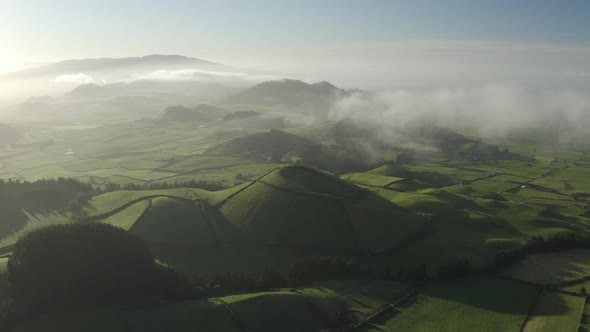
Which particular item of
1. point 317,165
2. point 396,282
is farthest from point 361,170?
point 396,282

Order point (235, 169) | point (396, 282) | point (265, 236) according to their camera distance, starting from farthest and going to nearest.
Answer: point (235, 169)
point (265, 236)
point (396, 282)

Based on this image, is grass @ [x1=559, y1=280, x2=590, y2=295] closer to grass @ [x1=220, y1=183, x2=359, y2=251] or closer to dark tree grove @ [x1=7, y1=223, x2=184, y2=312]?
grass @ [x1=220, y1=183, x2=359, y2=251]

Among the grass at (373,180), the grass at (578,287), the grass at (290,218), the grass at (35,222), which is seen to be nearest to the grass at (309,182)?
the grass at (290,218)

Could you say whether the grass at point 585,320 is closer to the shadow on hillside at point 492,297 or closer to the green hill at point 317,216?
the shadow on hillside at point 492,297

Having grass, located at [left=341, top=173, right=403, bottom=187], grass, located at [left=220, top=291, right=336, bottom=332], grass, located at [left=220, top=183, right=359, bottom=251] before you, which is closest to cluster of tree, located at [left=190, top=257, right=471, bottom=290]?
grass, located at [left=220, top=291, right=336, bottom=332]

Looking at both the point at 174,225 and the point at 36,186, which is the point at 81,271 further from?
the point at 36,186

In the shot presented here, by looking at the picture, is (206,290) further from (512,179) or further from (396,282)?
(512,179)
